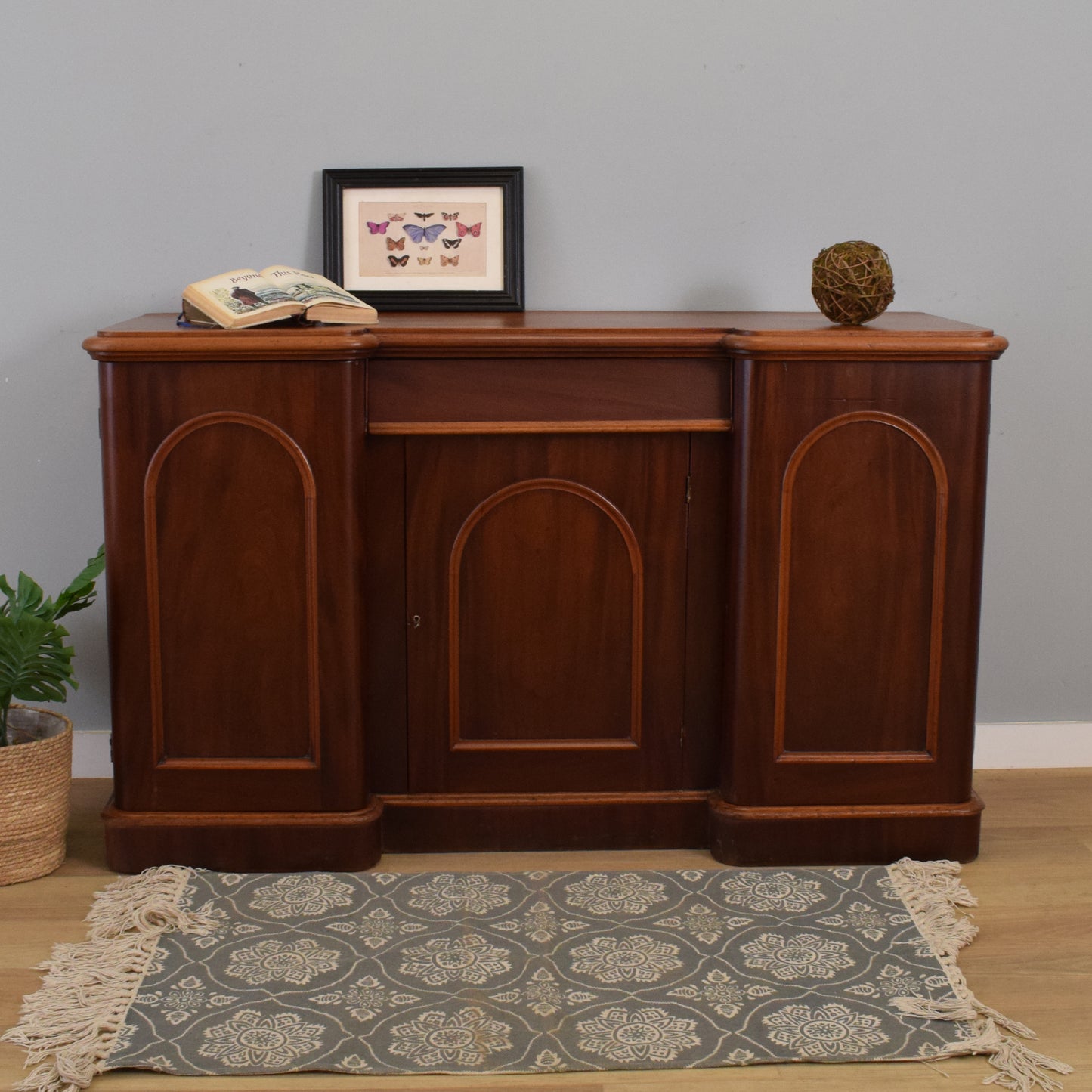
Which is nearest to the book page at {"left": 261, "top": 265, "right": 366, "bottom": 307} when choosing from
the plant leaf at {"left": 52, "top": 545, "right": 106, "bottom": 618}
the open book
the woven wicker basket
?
the open book

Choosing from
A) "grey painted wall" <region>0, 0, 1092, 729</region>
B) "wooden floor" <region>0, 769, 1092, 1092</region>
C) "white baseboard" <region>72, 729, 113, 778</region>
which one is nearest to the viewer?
"wooden floor" <region>0, 769, 1092, 1092</region>

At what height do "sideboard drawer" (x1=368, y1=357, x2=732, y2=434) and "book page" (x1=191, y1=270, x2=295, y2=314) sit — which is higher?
"book page" (x1=191, y1=270, x2=295, y2=314)

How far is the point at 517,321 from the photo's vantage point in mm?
2385

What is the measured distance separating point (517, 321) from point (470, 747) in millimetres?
769

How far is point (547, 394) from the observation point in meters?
2.26

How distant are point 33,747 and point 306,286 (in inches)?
35.8

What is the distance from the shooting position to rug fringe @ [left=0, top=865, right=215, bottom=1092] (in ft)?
5.74

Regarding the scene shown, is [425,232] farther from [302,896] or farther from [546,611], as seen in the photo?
[302,896]

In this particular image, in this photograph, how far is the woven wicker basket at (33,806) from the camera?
2.24 m

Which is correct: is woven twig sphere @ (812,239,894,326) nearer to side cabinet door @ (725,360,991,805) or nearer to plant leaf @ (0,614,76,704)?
side cabinet door @ (725,360,991,805)

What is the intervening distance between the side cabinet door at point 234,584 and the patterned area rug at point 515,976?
0.18m

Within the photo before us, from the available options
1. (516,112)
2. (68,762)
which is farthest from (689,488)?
(68,762)

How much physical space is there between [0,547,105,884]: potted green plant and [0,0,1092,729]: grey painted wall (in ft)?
1.40

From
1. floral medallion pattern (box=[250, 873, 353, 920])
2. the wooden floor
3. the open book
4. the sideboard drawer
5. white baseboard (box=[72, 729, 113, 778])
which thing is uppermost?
the open book
